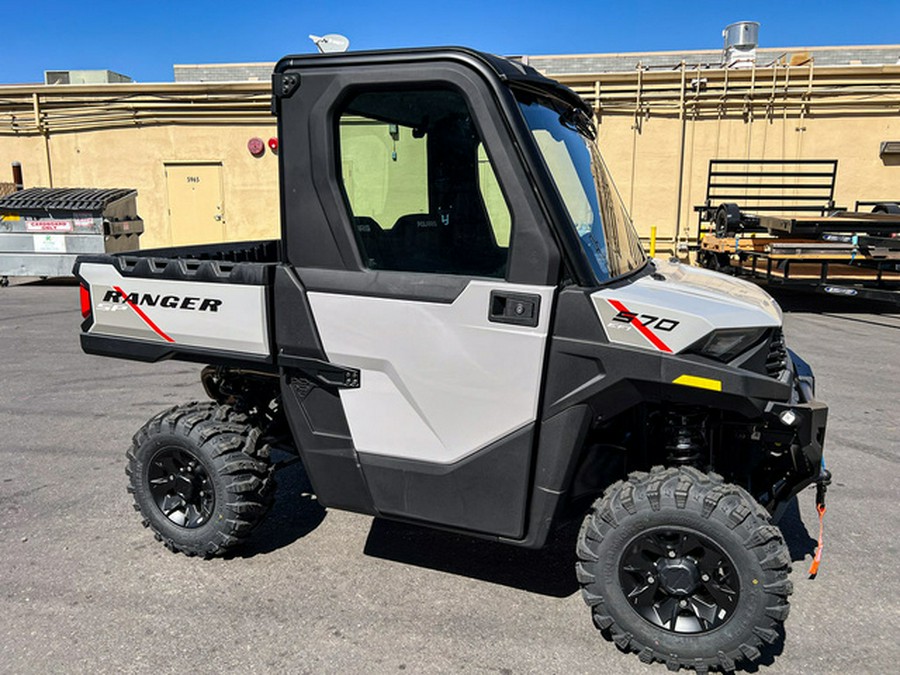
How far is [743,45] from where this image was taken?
608 inches

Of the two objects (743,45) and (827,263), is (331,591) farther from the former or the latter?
(743,45)

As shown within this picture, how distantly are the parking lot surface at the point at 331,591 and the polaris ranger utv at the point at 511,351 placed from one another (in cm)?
46

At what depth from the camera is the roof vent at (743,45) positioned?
602 inches

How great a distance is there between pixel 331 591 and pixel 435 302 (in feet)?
5.14

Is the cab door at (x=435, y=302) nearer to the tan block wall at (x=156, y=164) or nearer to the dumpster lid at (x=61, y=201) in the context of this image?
the dumpster lid at (x=61, y=201)

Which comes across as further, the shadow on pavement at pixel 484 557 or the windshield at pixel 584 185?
the shadow on pavement at pixel 484 557

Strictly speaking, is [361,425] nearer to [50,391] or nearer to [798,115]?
[50,391]

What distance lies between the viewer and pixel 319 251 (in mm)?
3014

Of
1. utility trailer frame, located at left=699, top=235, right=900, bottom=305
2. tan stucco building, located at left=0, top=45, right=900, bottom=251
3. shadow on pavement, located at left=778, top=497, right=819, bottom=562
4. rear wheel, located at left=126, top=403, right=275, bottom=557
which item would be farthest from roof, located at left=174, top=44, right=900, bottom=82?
rear wheel, located at left=126, top=403, right=275, bottom=557

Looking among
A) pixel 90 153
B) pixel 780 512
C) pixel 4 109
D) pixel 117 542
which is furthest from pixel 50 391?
pixel 4 109

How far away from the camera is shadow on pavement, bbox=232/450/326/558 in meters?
3.84

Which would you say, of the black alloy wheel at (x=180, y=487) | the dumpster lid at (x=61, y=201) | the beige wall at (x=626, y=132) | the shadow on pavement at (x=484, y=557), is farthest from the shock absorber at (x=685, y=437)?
the beige wall at (x=626, y=132)

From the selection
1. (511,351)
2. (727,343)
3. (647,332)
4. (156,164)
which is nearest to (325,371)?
(511,351)

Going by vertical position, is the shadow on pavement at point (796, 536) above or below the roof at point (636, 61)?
below
